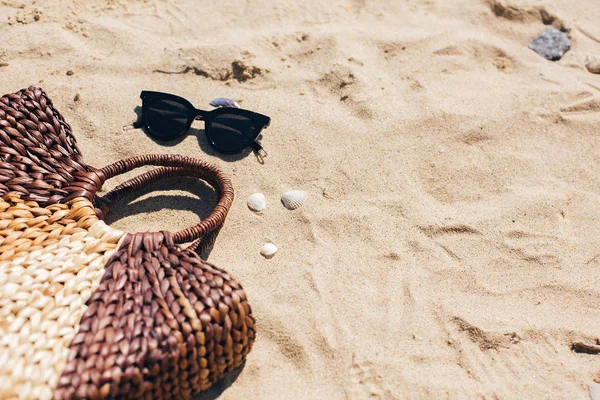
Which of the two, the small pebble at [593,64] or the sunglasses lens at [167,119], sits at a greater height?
the small pebble at [593,64]

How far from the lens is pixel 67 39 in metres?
3.78

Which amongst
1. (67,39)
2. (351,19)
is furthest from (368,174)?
(67,39)

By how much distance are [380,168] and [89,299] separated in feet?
5.93

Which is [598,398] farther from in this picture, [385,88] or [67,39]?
[67,39]

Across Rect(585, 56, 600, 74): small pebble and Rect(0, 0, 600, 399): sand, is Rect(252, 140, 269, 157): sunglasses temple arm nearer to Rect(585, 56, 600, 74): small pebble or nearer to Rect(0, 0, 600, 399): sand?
Rect(0, 0, 600, 399): sand

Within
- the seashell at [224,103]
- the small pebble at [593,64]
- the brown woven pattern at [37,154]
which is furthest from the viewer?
the small pebble at [593,64]

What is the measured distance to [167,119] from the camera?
3.21m

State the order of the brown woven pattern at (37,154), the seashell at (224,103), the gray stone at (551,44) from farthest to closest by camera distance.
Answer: the gray stone at (551,44)
the seashell at (224,103)
the brown woven pattern at (37,154)

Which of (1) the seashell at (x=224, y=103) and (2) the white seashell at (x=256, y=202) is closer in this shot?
(2) the white seashell at (x=256, y=202)

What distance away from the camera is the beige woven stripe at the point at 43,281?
1.67 metres

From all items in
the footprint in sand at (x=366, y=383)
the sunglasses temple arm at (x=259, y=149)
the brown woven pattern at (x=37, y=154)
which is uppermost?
the brown woven pattern at (x=37, y=154)

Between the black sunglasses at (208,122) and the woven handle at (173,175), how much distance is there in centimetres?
41

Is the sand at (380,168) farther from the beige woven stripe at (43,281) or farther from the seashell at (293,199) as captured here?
the beige woven stripe at (43,281)

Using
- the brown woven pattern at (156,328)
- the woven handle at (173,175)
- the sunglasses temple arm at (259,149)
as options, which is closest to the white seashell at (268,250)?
the woven handle at (173,175)
